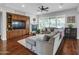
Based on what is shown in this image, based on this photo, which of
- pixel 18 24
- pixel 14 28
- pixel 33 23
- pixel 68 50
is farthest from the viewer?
pixel 18 24

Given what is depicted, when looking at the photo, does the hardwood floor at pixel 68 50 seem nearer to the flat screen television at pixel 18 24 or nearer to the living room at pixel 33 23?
the living room at pixel 33 23

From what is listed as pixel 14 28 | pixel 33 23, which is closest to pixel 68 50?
pixel 33 23

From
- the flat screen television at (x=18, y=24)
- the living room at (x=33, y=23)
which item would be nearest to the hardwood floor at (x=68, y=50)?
the living room at (x=33, y=23)

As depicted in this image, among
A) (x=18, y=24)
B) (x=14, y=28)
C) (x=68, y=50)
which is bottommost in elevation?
(x=68, y=50)

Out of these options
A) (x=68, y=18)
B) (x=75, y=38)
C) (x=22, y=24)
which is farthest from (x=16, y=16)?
(x=75, y=38)

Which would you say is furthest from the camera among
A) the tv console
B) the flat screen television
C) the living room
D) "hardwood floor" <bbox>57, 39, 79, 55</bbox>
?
the flat screen television

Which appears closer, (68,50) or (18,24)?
(68,50)

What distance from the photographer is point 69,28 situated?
30.1 feet

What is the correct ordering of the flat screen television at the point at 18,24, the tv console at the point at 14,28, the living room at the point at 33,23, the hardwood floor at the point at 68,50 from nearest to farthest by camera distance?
the hardwood floor at the point at 68,50 → the living room at the point at 33,23 → the tv console at the point at 14,28 → the flat screen television at the point at 18,24

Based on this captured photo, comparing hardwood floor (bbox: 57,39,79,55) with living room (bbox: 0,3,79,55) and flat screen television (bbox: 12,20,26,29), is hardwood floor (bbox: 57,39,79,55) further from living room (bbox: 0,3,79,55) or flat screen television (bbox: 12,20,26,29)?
flat screen television (bbox: 12,20,26,29)

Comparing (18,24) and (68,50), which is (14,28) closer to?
(18,24)

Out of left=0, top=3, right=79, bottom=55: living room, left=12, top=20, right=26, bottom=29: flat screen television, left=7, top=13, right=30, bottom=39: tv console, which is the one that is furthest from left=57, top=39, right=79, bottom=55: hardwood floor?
left=12, top=20, right=26, bottom=29: flat screen television

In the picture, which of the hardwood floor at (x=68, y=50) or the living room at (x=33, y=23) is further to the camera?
the living room at (x=33, y=23)
